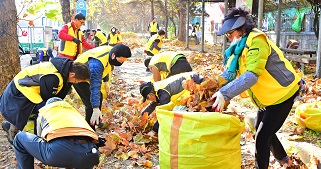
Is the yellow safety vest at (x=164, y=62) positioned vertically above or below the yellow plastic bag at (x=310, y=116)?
above

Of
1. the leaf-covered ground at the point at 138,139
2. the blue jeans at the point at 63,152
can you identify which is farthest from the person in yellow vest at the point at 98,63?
the blue jeans at the point at 63,152

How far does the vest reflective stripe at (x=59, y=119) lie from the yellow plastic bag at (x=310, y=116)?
2.71 m

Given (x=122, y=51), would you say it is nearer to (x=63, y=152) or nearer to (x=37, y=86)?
(x=37, y=86)

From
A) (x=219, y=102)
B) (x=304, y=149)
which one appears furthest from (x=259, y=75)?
(x=304, y=149)

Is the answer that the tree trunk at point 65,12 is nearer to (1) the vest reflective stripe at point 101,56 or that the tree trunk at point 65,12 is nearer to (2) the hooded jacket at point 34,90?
(1) the vest reflective stripe at point 101,56

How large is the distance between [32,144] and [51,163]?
24cm

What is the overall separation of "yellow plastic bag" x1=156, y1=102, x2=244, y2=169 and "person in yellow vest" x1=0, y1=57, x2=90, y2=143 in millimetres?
1160

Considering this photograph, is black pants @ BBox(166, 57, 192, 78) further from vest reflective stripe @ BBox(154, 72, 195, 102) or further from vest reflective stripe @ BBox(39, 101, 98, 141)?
vest reflective stripe @ BBox(39, 101, 98, 141)

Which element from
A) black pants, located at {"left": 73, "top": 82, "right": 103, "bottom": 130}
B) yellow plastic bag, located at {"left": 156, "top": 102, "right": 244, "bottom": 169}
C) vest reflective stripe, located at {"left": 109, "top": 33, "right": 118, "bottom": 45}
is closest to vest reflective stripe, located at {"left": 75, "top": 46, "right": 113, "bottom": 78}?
black pants, located at {"left": 73, "top": 82, "right": 103, "bottom": 130}

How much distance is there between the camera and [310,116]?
14.0 ft

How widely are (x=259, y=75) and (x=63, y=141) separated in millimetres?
1647

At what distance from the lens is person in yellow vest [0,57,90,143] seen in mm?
3525

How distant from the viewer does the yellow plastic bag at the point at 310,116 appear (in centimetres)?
425

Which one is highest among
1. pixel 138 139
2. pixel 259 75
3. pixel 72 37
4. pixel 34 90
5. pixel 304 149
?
pixel 72 37
